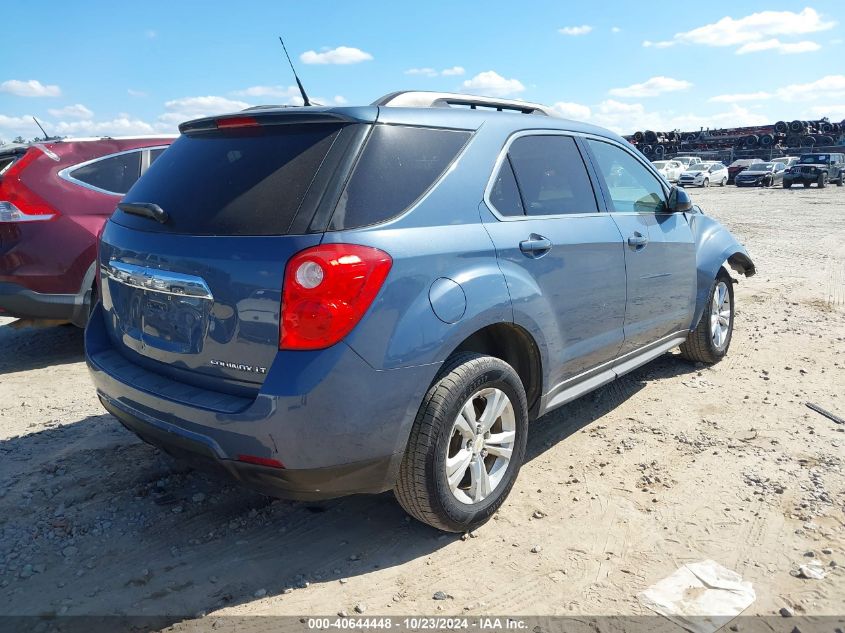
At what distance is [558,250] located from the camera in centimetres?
324

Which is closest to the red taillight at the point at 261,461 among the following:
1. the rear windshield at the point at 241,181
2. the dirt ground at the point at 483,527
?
the dirt ground at the point at 483,527

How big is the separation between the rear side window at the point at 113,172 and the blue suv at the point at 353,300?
284 cm

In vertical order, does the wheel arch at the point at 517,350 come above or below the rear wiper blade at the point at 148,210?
below

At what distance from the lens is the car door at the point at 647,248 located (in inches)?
153

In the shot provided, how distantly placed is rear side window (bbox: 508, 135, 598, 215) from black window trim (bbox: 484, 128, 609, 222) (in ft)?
0.07

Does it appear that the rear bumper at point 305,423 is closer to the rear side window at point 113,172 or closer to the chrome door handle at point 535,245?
the chrome door handle at point 535,245

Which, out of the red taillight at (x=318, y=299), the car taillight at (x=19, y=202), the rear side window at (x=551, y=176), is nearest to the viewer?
the red taillight at (x=318, y=299)

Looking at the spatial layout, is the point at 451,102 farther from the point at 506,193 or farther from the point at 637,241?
the point at 637,241

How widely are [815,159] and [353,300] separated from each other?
120ft

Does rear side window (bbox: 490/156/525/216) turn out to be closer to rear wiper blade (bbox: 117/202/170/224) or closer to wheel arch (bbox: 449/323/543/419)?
wheel arch (bbox: 449/323/543/419)

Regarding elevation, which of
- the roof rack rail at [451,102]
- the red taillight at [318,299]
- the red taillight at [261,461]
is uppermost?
the roof rack rail at [451,102]

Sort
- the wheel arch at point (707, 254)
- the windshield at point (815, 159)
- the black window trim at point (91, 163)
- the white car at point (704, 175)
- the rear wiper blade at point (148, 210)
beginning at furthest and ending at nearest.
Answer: the white car at point (704, 175)
the windshield at point (815, 159)
the black window trim at point (91, 163)
the wheel arch at point (707, 254)
the rear wiper blade at point (148, 210)

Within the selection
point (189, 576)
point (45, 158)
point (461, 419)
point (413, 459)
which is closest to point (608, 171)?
point (461, 419)

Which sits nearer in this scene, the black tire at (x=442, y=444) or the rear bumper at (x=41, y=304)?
the black tire at (x=442, y=444)
